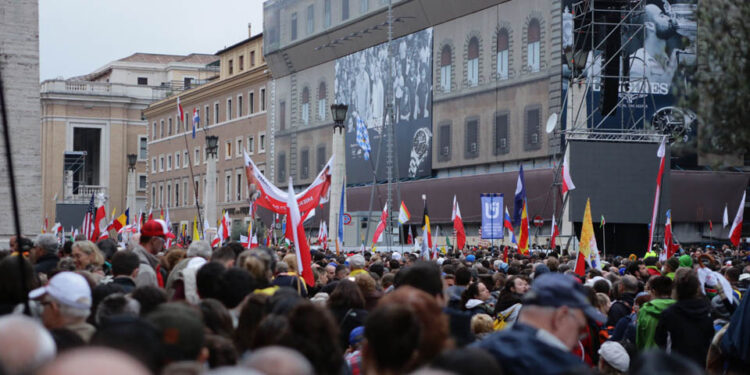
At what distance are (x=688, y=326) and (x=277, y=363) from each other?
18.8 feet

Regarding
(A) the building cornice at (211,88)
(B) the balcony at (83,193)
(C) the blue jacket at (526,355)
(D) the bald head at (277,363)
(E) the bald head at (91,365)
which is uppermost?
(A) the building cornice at (211,88)

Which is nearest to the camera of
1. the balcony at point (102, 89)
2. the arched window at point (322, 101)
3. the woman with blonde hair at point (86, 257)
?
the woman with blonde hair at point (86, 257)

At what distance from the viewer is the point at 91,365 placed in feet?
7.86

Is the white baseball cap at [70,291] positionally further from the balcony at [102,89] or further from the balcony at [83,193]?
the balcony at [102,89]

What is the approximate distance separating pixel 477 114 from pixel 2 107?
42315 millimetres

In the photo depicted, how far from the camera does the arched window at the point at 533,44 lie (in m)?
43.2

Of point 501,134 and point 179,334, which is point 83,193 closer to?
point 501,134

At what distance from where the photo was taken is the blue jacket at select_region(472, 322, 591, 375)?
13.7 feet

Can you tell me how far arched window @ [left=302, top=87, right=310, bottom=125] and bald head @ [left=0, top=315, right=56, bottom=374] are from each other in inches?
2324

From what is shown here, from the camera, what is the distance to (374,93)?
5384 centimetres

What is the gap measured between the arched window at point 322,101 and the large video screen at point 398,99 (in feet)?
7.89

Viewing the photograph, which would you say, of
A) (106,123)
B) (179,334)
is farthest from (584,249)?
(106,123)

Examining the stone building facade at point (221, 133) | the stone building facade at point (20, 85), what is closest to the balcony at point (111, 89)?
the stone building facade at point (221, 133)

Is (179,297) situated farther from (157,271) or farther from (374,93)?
(374,93)
